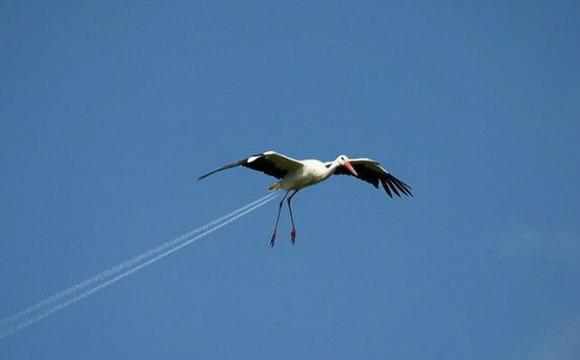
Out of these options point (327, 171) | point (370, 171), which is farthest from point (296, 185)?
point (370, 171)

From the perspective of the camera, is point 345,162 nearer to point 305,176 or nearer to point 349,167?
point 349,167

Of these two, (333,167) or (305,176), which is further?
(333,167)

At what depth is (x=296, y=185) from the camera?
2669cm

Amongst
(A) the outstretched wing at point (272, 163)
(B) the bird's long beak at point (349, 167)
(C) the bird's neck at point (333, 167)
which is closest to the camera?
(A) the outstretched wing at point (272, 163)

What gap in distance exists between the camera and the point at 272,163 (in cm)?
2616

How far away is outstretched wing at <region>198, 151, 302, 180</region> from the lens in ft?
82.2

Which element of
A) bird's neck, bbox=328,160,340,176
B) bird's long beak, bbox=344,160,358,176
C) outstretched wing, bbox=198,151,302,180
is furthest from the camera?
bird's long beak, bbox=344,160,358,176

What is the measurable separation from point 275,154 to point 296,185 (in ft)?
6.08

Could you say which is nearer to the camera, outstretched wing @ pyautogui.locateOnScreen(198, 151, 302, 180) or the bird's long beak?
outstretched wing @ pyautogui.locateOnScreen(198, 151, 302, 180)

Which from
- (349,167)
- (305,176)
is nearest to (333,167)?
(349,167)

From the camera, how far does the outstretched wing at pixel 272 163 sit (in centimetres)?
2505

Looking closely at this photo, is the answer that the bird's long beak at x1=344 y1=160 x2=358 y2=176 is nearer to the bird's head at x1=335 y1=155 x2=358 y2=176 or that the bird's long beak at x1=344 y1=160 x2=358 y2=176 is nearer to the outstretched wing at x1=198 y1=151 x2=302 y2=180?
the bird's head at x1=335 y1=155 x2=358 y2=176

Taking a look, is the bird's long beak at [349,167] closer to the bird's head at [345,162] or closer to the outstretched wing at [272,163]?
the bird's head at [345,162]

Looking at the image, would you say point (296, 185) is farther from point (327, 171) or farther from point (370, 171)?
point (370, 171)
